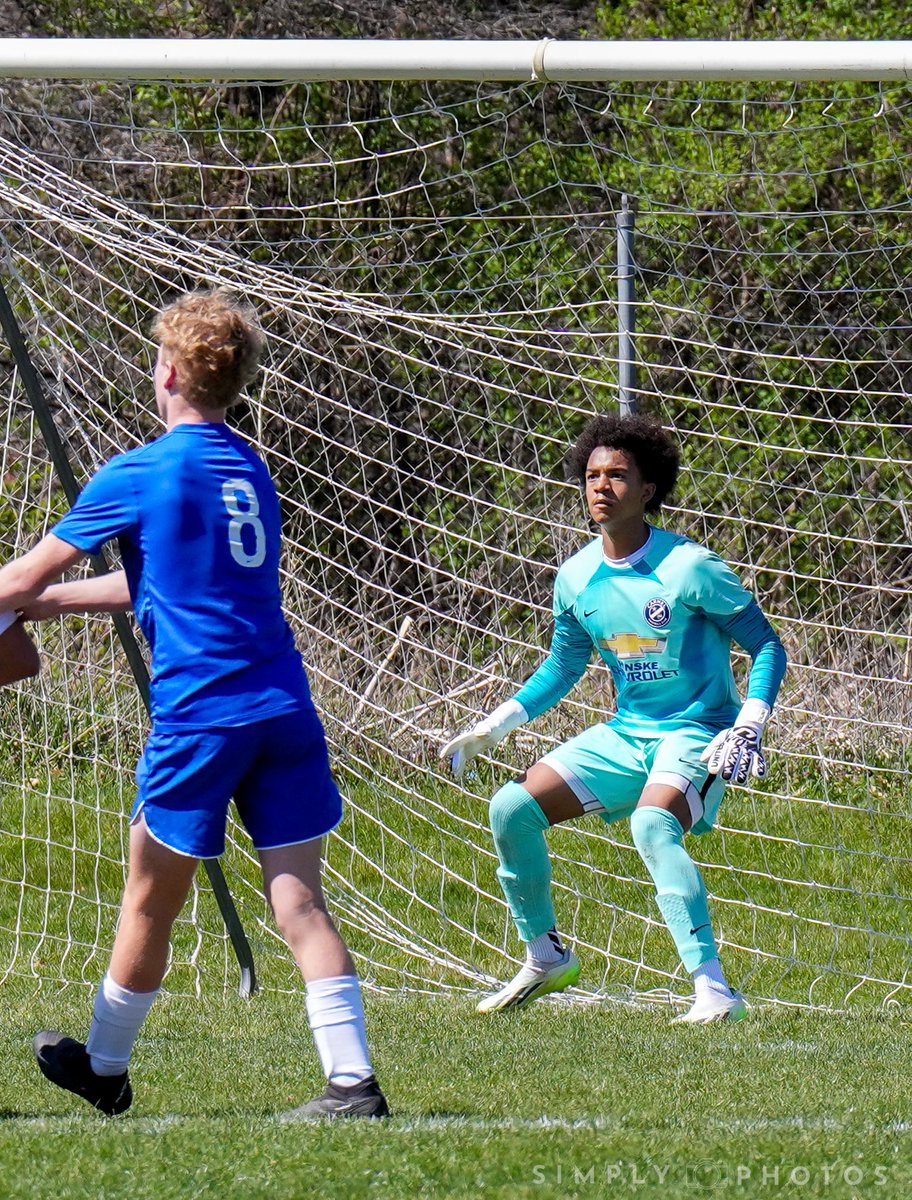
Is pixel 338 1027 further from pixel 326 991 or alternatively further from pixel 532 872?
pixel 532 872

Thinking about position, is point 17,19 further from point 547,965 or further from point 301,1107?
point 301,1107

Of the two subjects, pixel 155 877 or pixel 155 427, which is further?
pixel 155 427

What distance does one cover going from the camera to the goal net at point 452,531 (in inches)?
253

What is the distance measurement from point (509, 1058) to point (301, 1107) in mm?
1120

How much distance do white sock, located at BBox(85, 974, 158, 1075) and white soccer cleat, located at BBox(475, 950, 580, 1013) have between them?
2009 millimetres

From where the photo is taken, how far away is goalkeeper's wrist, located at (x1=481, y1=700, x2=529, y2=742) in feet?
18.2

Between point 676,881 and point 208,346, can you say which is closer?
point 208,346

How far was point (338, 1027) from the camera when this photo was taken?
346cm

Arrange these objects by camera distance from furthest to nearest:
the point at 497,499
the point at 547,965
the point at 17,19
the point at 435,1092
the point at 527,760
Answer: the point at 17,19 → the point at 497,499 → the point at 527,760 → the point at 547,965 → the point at 435,1092

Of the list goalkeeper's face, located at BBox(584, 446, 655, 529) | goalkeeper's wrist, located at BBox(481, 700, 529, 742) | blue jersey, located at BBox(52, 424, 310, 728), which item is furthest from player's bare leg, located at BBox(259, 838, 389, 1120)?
goalkeeper's face, located at BBox(584, 446, 655, 529)

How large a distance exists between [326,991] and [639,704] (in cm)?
221

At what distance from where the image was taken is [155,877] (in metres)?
3.50

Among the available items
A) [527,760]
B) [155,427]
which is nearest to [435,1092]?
[527,760]

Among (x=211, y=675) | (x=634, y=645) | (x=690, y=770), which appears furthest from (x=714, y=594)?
(x=211, y=675)
